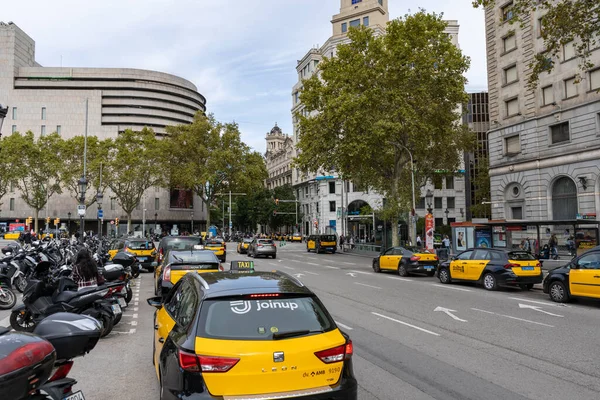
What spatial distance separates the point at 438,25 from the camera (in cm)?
3094

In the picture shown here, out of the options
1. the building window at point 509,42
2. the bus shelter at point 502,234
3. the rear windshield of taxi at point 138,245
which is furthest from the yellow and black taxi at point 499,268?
the building window at point 509,42

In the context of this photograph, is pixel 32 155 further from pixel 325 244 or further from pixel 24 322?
pixel 24 322

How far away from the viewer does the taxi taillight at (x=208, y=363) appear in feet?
11.6

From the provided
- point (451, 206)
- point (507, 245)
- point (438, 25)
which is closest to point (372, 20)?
point (451, 206)

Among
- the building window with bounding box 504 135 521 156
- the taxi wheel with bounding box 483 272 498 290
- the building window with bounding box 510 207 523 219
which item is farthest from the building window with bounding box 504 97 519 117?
the taxi wheel with bounding box 483 272 498 290

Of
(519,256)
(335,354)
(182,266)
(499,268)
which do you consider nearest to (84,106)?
(182,266)

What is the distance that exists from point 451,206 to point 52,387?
7318 centimetres

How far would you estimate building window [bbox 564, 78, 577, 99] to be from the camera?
3166 cm

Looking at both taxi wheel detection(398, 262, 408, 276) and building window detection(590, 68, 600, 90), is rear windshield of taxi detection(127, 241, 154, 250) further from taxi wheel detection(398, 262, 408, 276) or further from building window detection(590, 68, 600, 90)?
building window detection(590, 68, 600, 90)

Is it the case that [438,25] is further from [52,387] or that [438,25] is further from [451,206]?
[451,206]

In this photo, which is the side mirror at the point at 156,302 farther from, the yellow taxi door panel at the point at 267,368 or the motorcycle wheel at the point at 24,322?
the motorcycle wheel at the point at 24,322

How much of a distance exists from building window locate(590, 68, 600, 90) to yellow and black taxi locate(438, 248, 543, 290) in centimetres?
2034

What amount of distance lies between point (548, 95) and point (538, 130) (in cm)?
259

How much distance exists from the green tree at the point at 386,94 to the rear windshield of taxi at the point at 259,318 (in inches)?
1048
